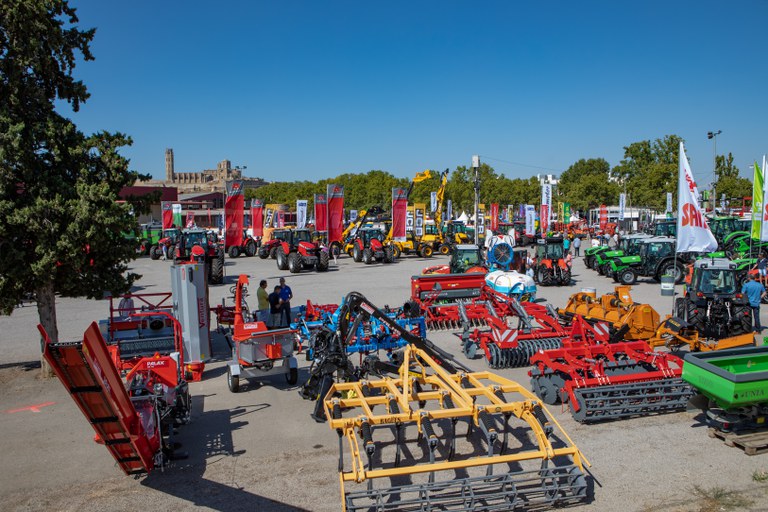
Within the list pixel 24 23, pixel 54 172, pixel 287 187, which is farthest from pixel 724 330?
pixel 287 187

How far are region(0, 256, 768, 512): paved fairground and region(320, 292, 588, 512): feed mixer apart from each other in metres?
A: 0.41

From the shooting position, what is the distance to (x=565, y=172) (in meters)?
110

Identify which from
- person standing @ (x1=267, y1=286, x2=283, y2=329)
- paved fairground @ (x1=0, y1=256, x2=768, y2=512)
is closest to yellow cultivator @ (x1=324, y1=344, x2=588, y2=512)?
paved fairground @ (x1=0, y1=256, x2=768, y2=512)

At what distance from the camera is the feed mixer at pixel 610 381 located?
26.1 feet

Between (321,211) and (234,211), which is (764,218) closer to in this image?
(321,211)

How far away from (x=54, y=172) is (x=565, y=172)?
109 meters

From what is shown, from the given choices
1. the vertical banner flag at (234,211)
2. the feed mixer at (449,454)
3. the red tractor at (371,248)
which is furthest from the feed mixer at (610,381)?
the red tractor at (371,248)

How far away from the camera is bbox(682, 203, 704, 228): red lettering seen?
12.2 meters

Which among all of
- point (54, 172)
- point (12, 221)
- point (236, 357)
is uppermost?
point (54, 172)

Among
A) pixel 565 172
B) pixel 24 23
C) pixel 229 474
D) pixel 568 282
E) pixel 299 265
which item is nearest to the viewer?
pixel 229 474

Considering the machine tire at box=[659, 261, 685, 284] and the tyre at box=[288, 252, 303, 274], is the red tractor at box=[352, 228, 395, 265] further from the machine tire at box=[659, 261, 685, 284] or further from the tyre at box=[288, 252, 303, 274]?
the machine tire at box=[659, 261, 685, 284]

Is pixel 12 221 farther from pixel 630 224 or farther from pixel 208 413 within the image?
pixel 630 224

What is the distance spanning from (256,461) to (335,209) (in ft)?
70.3

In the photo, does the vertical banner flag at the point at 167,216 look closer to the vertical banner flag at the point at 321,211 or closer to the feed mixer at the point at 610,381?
the vertical banner flag at the point at 321,211
